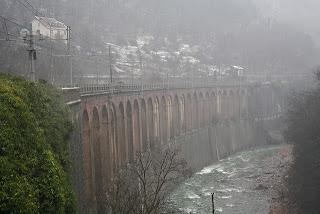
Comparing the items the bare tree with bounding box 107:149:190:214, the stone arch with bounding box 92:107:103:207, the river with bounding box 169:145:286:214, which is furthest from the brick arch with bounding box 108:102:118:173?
the river with bounding box 169:145:286:214

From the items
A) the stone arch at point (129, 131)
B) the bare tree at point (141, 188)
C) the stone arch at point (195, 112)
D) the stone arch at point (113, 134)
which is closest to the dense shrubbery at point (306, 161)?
the bare tree at point (141, 188)

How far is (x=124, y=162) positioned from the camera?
38.4m

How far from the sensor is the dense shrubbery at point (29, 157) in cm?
1195

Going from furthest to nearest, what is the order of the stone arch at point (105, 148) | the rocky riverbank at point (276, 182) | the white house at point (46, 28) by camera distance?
1. the white house at point (46, 28)
2. the rocky riverbank at point (276, 182)
3. the stone arch at point (105, 148)

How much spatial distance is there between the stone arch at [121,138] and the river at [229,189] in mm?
5134

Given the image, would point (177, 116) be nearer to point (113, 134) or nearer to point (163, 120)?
point (163, 120)

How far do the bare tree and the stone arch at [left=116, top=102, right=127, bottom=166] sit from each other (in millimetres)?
838

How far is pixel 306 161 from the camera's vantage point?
115 ft

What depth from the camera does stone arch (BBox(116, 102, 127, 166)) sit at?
3731 centimetres

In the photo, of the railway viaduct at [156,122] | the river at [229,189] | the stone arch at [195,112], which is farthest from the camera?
the stone arch at [195,112]

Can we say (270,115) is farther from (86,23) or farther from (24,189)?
(24,189)

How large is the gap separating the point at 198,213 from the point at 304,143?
9.71m

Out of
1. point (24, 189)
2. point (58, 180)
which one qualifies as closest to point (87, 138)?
point (58, 180)

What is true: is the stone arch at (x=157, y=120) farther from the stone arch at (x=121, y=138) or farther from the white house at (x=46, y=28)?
the white house at (x=46, y=28)
